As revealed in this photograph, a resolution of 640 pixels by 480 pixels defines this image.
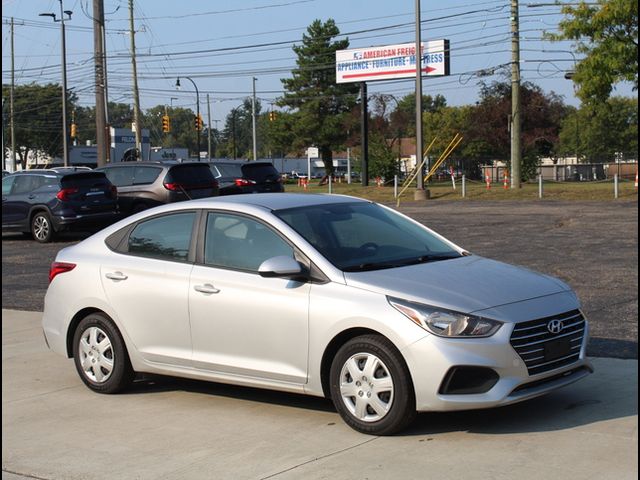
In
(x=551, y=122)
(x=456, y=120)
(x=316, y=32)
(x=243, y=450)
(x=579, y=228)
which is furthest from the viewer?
(x=456, y=120)

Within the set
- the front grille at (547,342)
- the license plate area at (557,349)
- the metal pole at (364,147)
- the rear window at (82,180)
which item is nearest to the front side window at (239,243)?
the front grille at (547,342)

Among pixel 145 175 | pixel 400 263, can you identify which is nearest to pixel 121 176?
pixel 145 175

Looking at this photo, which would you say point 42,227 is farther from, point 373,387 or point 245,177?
point 373,387

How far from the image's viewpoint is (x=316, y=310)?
638cm

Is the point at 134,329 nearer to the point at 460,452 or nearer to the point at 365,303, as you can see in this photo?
the point at 365,303

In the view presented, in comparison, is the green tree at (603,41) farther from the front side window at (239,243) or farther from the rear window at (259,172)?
the front side window at (239,243)

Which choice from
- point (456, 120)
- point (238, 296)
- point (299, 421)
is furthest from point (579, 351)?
point (456, 120)

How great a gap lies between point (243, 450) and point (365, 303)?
119cm

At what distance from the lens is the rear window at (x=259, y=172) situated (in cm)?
2827

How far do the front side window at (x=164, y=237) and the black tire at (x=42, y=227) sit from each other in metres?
15.2

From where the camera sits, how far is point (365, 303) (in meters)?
6.17

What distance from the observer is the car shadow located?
20.1ft

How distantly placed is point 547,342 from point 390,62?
47665 mm

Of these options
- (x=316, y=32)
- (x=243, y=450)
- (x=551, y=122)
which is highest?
(x=316, y=32)
